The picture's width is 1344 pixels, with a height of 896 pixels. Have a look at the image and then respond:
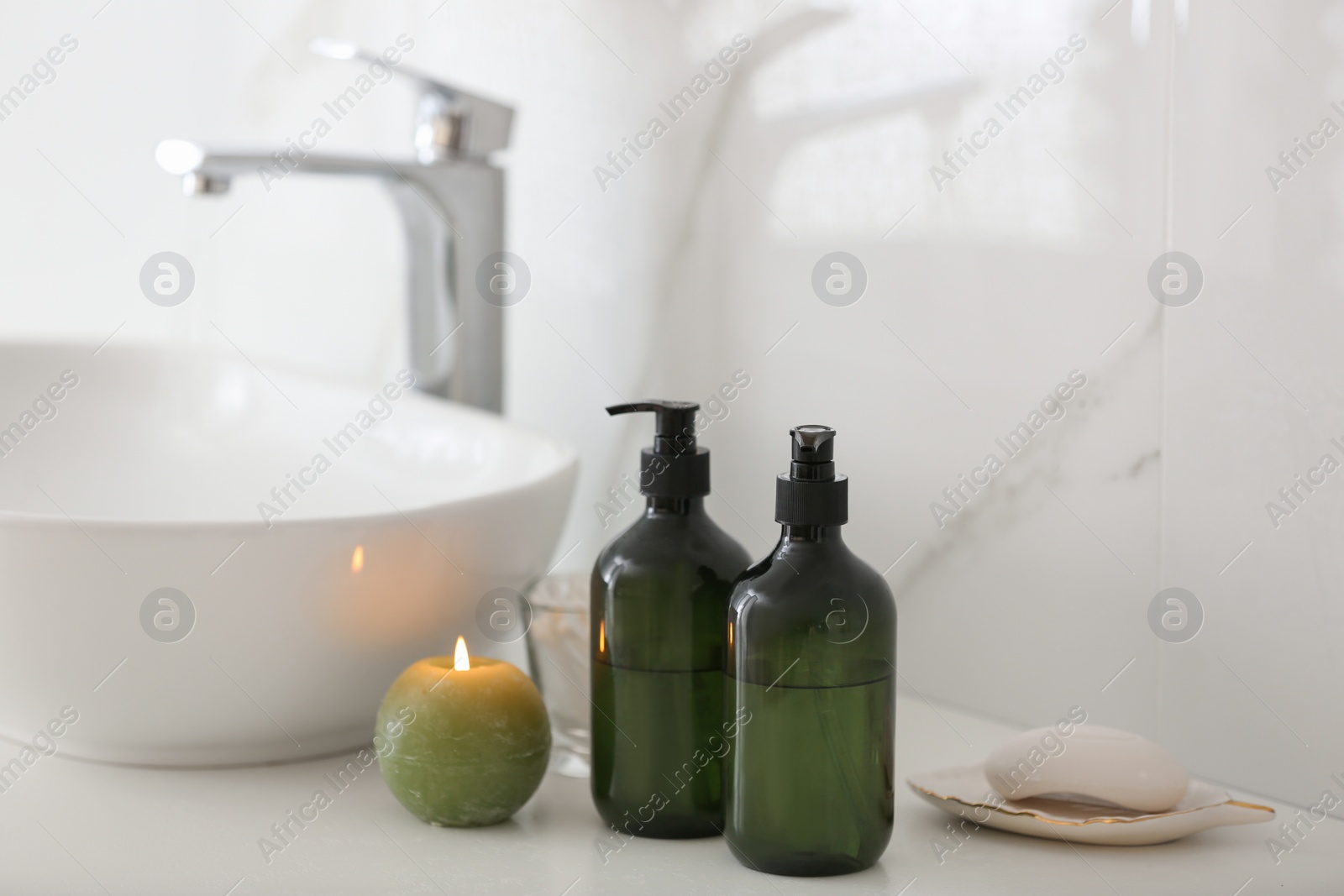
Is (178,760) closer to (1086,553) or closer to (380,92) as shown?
(1086,553)

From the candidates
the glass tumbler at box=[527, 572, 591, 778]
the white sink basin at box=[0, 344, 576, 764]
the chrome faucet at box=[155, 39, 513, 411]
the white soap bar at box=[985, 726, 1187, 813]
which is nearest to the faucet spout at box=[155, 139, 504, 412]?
the chrome faucet at box=[155, 39, 513, 411]

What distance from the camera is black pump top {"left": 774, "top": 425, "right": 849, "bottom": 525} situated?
1.61 feet

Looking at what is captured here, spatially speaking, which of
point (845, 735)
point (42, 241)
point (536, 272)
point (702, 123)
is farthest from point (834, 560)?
point (42, 241)

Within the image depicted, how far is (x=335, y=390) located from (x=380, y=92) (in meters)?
0.39

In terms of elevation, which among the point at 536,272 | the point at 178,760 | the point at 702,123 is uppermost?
the point at 702,123

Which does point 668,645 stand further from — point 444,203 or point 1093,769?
point 444,203

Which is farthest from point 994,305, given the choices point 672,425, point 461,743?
point 461,743

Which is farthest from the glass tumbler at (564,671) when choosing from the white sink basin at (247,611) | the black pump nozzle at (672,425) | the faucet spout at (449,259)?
the faucet spout at (449,259)

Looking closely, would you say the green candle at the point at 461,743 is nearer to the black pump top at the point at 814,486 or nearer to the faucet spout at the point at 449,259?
the black pump top at the point at 814,486

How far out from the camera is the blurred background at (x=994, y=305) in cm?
58

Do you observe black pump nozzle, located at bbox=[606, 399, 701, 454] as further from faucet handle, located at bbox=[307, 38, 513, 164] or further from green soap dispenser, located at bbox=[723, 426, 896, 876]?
faucet handle, located at bbox=[307, 38, 513, 164]

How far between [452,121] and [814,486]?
500mm

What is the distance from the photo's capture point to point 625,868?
1.69 feet

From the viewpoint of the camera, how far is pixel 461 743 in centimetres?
54
